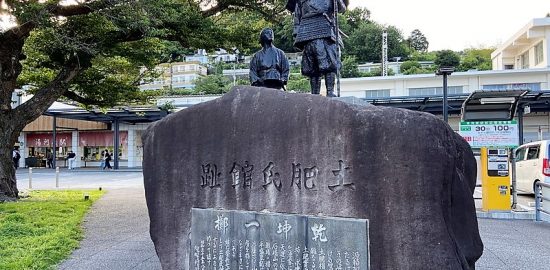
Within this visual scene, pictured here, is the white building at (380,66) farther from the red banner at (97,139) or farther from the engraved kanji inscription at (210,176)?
the engraved kanji inscription at (210,176)

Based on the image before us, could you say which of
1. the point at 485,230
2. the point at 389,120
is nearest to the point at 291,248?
the point at 389,120

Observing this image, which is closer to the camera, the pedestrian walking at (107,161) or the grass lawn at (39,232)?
the grass lawn at (39,232)

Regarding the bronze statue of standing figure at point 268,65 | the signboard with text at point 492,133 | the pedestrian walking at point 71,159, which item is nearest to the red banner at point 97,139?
the pedestrian walking at point 71,159

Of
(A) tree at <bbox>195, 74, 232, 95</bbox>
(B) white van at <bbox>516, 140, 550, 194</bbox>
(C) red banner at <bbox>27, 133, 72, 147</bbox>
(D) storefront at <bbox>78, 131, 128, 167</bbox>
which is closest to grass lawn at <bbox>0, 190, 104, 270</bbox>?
(B) white van at <bbox>516, 140, 550, 194</bbox>

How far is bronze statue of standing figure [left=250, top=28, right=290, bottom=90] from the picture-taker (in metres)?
5.29

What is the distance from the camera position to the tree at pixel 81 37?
30.4 feet

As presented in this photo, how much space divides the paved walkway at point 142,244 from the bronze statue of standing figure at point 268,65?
260 cm

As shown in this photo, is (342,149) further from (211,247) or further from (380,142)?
(211,247)

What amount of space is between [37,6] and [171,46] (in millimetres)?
5407

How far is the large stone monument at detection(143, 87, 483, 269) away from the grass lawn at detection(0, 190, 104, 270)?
6.97 ft

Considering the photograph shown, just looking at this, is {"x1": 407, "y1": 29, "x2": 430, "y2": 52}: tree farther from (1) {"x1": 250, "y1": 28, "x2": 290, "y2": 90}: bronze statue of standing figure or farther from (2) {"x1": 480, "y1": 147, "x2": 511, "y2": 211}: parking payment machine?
(1) {"x1": 250, "y1": 28, "x2": 290, "y2": 90}: bronze statue of standing figure

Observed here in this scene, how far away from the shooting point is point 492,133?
357 inches

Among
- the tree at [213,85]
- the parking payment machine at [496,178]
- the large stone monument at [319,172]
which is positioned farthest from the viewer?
the tree at [213,85]

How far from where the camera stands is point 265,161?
3.79 metres
